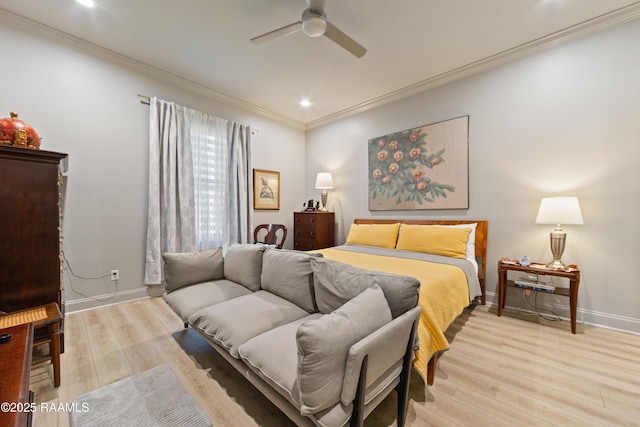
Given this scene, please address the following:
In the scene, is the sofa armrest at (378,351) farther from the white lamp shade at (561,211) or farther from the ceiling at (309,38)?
the ceiling at (309,38)

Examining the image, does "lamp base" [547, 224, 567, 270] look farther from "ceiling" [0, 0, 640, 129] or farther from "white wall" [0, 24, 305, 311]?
"white wall" [0, 24, 305, 311]

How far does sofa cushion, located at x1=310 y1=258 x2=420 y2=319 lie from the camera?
4.47 ft

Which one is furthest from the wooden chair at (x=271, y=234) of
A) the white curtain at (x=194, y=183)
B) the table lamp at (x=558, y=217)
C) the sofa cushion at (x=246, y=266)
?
the table lamp at (x=558, y=217)

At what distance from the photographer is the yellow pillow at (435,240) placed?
2.72 meters

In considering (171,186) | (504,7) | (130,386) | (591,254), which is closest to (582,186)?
(591,254)

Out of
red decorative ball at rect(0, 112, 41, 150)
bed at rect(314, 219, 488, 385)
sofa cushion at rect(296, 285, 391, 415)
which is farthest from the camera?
red decorative ball at rect(0, 112, 41, 150)

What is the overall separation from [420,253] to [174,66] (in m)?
3.80

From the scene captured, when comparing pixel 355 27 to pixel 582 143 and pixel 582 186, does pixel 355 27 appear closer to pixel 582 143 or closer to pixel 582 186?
pixel 582 143

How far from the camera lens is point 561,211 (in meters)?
2.31

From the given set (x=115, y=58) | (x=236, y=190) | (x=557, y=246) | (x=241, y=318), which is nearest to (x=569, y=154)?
(x=557, y=246)

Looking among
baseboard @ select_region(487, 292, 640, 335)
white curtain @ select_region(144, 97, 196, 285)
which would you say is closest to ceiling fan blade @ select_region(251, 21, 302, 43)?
white curtain @ select_region(144, 97, 196, 285)

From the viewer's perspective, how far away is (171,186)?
126 inches

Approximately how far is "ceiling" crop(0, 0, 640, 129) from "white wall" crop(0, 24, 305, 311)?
7.6 inches

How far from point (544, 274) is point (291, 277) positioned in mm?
2444
